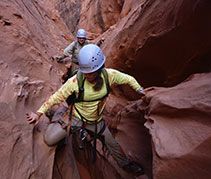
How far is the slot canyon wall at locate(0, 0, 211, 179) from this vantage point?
440 cm

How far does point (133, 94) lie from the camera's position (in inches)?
365

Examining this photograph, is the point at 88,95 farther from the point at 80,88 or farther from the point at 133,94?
the point at 133,94

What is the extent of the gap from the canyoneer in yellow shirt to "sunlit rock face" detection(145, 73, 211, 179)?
665 mm

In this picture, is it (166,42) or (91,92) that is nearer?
(91,92)

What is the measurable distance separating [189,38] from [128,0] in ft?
17.6

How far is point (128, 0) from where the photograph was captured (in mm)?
11953

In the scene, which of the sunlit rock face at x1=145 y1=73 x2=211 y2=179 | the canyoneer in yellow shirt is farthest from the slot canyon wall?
the canyoneer in yellow shirt

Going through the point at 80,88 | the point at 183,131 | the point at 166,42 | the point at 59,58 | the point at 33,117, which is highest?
the point at 59,58

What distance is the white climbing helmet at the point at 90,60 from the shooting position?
492cm

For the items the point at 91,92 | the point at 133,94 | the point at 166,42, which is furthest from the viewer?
the point at 133,94

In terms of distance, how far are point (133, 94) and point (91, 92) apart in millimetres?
4261

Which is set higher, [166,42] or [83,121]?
[166,42]

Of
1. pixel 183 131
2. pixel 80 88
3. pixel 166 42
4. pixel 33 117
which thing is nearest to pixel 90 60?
pixel 80 88

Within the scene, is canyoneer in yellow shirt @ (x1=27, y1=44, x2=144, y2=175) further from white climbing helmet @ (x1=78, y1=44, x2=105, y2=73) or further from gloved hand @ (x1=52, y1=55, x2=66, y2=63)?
gloved hand @ (x1=52, y1=55, x2=66, y2=63)
